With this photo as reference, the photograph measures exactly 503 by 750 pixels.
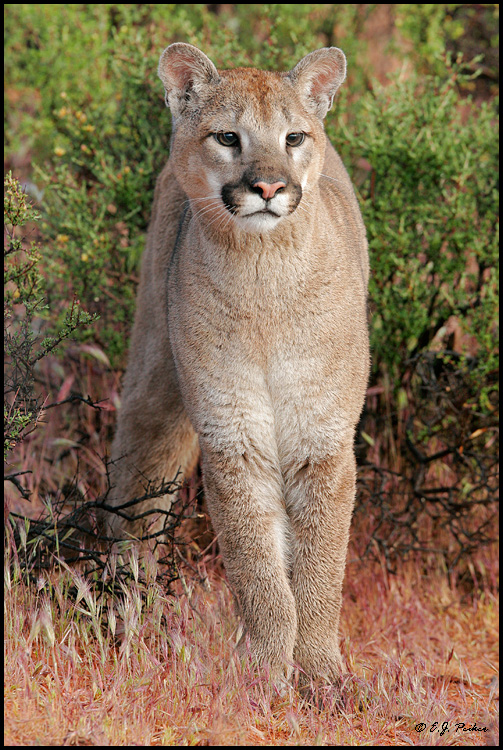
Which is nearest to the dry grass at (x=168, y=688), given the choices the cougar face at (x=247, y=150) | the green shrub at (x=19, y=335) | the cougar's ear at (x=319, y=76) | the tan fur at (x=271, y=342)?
the tan fur at (x=271, y=342)

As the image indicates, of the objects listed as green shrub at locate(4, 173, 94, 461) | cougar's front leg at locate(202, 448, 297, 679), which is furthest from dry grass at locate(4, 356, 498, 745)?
green shrub at locate(4, 173, 94, 461)

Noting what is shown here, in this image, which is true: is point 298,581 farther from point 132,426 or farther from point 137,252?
point 137,252

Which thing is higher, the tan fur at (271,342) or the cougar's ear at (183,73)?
the cougar's ear at (183,73)

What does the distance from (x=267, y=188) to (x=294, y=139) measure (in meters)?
0.45

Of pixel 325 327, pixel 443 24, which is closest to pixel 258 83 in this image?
pixel 325 327

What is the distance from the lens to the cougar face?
10.3ft

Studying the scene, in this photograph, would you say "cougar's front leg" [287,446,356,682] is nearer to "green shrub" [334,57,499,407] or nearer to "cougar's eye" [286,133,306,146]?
"cougar's eye" [286,133,306,146]

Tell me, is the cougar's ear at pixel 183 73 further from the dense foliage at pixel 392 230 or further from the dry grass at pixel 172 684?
the dry grass at pixel 172 684

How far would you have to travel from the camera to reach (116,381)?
547 centimetres

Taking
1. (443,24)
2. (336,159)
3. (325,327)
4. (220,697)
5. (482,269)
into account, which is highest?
(443,24)

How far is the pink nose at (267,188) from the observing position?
121 inches

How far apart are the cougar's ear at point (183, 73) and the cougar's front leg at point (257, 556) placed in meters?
1.53

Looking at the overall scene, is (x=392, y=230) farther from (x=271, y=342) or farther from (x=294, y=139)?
(x=271, y=342)

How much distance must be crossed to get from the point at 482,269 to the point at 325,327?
234 centimetres
